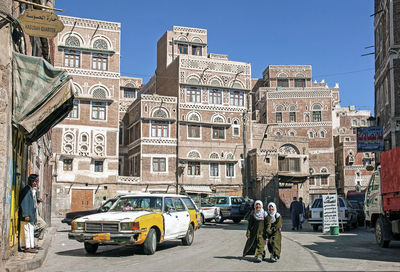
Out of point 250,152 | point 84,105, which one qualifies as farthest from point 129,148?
point 250,152

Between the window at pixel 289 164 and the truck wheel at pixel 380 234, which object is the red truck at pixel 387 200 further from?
the window at pixel 289 164

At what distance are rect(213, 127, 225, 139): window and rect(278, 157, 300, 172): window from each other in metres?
7.00

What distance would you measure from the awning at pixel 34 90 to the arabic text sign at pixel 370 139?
19.0 m

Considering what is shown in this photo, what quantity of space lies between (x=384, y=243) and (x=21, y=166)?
1045cm

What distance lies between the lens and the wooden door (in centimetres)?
4194

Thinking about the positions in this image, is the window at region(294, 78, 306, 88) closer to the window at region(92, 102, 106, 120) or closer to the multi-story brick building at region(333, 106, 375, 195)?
the multi-story brick building at region(333, 106, 375, 195)

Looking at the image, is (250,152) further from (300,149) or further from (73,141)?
(73,141)

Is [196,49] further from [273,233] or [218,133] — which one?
[273,233]

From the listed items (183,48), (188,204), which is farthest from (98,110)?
(188,204)

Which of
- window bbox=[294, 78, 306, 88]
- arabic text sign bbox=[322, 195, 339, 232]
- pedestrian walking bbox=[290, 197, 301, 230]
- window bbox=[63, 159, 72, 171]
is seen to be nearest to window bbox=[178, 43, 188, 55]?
window bbox=[63, 159, 72, 171]

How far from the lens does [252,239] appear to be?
11.5 meters

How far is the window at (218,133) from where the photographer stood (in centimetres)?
4794

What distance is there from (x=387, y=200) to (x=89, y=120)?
3329 centimetres

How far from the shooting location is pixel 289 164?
51.2 metres
